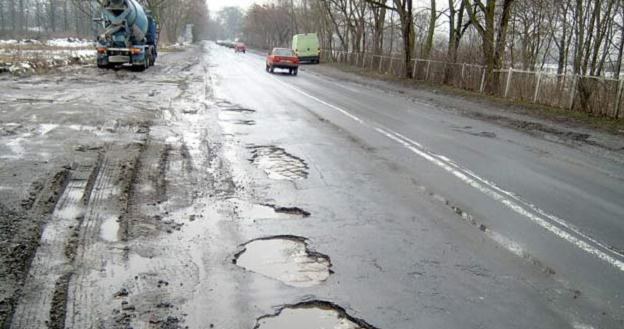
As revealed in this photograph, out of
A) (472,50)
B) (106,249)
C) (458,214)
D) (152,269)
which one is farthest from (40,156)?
(472,50)

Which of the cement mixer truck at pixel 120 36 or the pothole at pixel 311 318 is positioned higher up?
the cement mixer truck at pixel 120 36

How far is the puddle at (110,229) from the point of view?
457 centimetres

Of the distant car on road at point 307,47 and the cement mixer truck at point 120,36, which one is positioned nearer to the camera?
the cement mixer truck at point 120,36

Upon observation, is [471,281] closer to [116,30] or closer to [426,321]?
[426,321]

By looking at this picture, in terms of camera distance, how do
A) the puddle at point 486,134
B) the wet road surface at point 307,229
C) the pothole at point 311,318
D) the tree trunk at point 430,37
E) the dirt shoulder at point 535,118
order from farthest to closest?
the tree trunk at point 430,37 < the dirt shoulder at point 535,118 < the puddle at point 486,134 < the wet road surface at point 307,229 < the pothole at point 311,318

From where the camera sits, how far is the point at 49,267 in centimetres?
390

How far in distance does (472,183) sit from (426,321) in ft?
12.7

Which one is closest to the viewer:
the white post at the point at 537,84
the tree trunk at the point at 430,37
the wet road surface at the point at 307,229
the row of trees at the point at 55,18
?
the wet road surface at the point at 307,229

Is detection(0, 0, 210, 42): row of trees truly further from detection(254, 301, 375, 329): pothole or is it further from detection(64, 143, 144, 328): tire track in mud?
detection(254, 301, 375, 329): pothole

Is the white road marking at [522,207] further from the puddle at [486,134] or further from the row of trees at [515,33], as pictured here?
the row of trees at [515,33]

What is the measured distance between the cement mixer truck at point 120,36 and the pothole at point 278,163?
65.3 feet

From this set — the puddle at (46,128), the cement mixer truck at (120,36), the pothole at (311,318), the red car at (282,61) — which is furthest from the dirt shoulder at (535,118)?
the cement mixer truck at (120,36)

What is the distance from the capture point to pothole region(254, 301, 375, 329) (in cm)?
332

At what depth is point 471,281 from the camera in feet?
13.2
